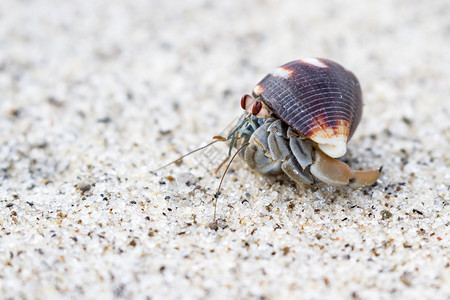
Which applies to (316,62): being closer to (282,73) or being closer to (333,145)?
(282,73)

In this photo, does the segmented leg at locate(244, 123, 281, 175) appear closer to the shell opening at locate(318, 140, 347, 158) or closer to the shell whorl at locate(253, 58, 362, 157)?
the shell whorl at locate(253, 58, 362, 157)

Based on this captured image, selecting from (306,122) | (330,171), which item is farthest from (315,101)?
(330,171)

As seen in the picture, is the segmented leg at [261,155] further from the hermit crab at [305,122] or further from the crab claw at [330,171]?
the crab claw at [330,171]

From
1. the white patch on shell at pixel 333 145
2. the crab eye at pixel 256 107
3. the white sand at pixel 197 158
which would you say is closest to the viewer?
the white sand at pixel 197 158

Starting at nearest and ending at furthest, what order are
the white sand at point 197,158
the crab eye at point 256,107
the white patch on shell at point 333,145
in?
1. the white sand at point 197,158
2. the white patch on shell at point 333,145
3. the crab eye at point 256,107

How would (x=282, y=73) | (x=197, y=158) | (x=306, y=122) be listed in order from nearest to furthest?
(x=306, y=122) → (x=282, y=73) → (x=197, y=158)

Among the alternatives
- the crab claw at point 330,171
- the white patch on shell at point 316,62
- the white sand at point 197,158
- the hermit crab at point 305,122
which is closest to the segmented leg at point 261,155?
the hermit crab at point 305,122
